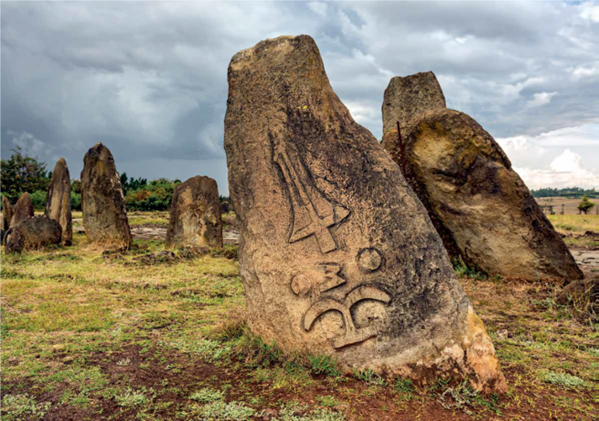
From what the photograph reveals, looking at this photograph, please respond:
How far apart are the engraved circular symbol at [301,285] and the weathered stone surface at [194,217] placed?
8.02 m

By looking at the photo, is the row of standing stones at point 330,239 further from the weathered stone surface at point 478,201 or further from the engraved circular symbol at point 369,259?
the weathered stone surface at point 478,201

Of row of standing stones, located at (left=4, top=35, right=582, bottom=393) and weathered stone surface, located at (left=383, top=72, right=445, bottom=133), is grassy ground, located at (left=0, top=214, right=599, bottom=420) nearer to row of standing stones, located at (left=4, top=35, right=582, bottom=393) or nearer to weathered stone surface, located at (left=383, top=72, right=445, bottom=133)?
row of standing stones, located at (left=4, top=35, right=582, bottom=393)

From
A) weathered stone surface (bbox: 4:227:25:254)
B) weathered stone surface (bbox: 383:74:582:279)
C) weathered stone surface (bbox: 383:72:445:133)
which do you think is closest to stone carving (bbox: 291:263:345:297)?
weathered stone surface (bbox: 383:74:582:279)

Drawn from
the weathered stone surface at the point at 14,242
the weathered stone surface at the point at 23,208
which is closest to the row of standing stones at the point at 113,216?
the weathered stone surface at the point at 14,242

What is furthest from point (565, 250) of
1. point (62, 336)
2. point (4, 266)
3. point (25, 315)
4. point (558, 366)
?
point (4, 266)

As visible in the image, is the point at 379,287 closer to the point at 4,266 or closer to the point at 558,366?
the point at 558,366

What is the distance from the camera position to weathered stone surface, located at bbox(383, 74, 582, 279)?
24.2 ft

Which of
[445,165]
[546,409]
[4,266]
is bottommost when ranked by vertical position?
[546,409]

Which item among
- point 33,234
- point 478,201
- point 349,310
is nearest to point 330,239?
point 349,310

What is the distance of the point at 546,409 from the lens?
3334 millimetres

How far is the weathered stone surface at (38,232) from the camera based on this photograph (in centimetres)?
1127

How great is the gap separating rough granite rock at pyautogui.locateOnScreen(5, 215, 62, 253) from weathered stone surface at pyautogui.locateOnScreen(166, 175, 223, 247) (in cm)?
299

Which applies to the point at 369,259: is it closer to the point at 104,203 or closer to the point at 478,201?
the point at 478,201

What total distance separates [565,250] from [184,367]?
630cm
